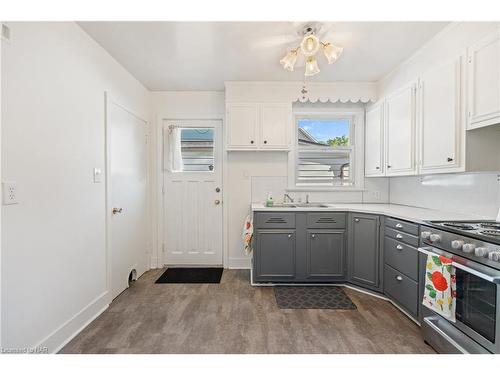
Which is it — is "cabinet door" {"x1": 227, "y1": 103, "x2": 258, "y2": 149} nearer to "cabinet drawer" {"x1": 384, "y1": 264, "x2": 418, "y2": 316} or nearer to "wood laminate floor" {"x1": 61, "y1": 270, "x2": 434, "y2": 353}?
"wood laminate floor" {"x1": 61, "y1": 270, "x2": 434, "y2": 353}

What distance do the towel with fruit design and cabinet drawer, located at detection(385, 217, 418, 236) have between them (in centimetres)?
33

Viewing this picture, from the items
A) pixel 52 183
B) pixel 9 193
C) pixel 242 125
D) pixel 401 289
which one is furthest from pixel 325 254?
pixel 9 193

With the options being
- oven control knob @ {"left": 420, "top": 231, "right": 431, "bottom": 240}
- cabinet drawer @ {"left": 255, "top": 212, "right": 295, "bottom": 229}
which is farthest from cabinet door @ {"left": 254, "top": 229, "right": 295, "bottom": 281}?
oven control knob @ {"left": 420, "top": 231, "right": 431, "bottom": 240}

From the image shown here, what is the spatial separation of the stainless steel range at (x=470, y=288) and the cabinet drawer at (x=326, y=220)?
101 centimetres

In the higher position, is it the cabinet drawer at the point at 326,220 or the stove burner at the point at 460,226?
the stove burner at the point at 460,226

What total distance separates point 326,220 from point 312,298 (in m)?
0.82

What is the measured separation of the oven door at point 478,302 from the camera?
1369mm

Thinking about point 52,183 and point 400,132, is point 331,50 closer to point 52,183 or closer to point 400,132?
point 400,132

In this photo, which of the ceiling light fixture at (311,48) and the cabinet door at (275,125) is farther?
the cabinet door at (275,125)

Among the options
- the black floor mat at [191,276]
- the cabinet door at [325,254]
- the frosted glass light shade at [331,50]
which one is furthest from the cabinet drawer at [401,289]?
the frosted glass light shade at [331,50]

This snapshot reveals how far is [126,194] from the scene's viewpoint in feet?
9.31

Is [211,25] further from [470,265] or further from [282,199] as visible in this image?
[470,265]

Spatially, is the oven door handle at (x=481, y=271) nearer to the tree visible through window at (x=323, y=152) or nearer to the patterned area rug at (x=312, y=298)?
the patterned area rug at (x=312, y=298)

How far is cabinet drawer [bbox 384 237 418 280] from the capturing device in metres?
2.07
